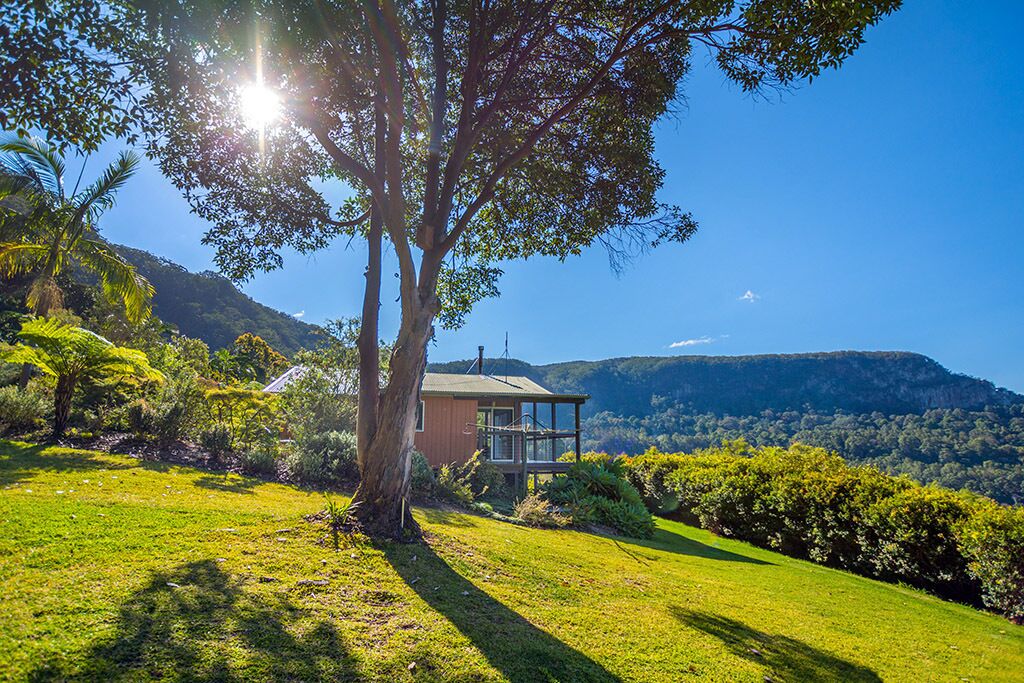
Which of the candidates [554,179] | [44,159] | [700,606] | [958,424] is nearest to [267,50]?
[554,179]

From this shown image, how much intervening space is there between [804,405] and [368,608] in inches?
2661

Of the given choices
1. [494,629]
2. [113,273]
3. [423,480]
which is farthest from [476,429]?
[494,629]

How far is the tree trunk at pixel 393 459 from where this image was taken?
5.39 metres

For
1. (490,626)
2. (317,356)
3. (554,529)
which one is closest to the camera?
(490,626)

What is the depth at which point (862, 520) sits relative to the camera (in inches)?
377

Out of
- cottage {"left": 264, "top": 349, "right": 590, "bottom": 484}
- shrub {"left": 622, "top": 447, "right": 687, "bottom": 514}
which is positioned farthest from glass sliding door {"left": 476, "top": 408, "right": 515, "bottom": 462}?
shrub {"left": 622, "top": 447, "right": 687, "bottom": 514}

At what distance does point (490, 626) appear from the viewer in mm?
3750

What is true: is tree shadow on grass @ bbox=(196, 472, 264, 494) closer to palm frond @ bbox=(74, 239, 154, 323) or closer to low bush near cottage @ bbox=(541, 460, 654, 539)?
palm frond @ bbox=(74, 239, 154, 323)

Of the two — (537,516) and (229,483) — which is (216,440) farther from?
(537,516)

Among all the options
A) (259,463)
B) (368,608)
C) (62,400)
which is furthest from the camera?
(259,463)

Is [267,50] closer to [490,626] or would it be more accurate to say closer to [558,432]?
[490,626]

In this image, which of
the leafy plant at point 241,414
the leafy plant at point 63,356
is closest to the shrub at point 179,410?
the leafy plant at point 241,414

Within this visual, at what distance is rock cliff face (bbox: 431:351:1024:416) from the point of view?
188 feet

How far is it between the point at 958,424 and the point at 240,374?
52.5 metres
